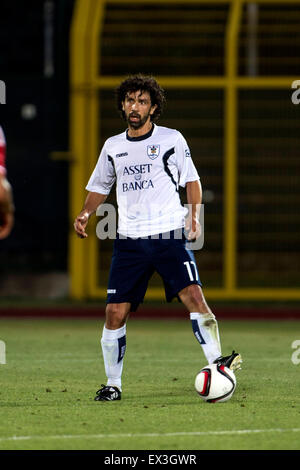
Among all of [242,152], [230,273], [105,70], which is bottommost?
[230,273]

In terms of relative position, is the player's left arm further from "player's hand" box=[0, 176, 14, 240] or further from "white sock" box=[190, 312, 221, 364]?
"player's hand" box=[0, 176, 14, 240]

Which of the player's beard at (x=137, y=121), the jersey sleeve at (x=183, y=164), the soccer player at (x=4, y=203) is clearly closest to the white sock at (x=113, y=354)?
the jersey sleeve at (x=183, y=164)

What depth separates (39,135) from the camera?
53.6ft

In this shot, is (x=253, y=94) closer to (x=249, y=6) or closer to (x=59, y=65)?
(x=249, y=6)

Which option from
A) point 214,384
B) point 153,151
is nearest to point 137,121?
point 153,151

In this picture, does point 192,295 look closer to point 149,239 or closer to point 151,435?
point 149,239

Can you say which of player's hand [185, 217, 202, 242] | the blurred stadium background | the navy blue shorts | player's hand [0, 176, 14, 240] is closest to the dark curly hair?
player's hand [185, 217, 202, 242]

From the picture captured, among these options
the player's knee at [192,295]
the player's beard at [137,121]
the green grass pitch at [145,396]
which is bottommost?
the green grass pitch at [145,396]

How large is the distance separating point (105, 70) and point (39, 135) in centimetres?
129

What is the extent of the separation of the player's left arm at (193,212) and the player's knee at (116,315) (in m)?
0.67

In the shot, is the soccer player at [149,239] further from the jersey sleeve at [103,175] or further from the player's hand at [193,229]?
the jersey sleeve at [103,175]

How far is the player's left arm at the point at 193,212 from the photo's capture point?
25.8 ft

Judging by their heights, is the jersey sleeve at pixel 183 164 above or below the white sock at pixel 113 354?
above
